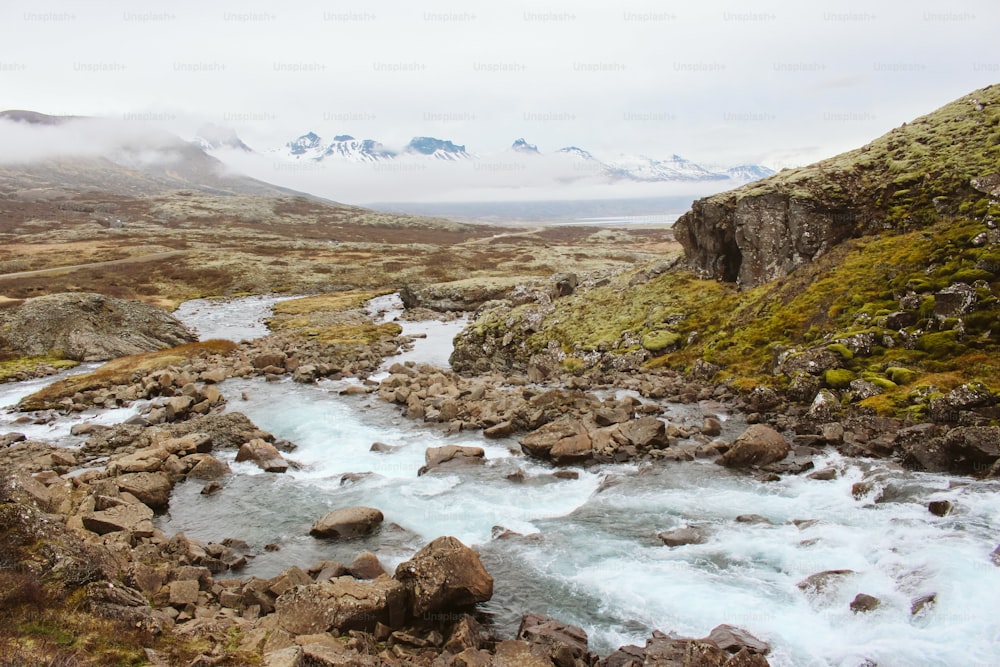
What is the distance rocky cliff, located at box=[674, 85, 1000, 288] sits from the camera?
33.0 meters

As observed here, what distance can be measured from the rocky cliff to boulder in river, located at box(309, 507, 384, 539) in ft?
101

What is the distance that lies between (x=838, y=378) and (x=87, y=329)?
60.5 m

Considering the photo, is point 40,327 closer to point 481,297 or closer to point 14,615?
point 481,297

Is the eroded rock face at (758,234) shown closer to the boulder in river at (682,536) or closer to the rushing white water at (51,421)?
the boulder in river at (682,536)

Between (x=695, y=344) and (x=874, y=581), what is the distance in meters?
24.3

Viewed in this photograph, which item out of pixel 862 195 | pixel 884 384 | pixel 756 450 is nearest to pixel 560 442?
pixel 756 450

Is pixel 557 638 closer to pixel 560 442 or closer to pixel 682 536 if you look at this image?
pixel 682 536

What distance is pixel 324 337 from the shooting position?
195 feet

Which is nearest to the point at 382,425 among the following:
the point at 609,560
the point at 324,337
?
the point at 609,560

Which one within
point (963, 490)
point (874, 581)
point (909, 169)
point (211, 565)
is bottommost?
point (211, 565)

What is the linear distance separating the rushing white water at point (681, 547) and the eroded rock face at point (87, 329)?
35.9 m

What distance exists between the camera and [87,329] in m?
55.6

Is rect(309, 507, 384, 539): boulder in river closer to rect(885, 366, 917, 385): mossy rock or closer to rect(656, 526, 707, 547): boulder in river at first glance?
rect(656, 526, 707, 547): boulder in river

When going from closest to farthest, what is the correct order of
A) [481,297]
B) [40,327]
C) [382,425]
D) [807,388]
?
[807,388], [382,425], [40,327], [481,297]
